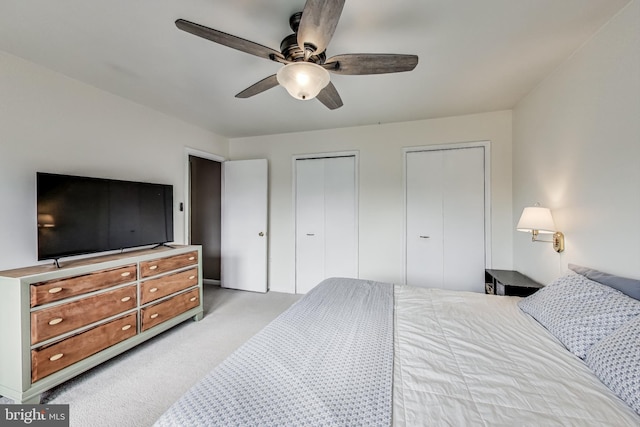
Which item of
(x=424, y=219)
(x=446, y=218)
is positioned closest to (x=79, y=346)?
(x=424, y=219)

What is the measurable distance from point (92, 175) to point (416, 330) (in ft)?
9.94

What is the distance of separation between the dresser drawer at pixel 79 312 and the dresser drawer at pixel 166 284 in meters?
0.10

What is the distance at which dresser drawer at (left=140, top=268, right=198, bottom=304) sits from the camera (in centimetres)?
235

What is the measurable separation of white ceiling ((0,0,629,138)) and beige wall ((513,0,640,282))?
163 millimetres

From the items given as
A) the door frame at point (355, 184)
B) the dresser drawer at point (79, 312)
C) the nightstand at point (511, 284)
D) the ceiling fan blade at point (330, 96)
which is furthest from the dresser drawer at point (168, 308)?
the nightstand at point (511, 284)

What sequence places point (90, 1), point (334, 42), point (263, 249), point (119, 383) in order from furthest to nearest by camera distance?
point (263, 249)
point (119, 383)
point (334, 42)
point (90, 1)

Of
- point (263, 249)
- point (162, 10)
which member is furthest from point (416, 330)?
point (263, 249)

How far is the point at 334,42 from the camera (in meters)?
1.76

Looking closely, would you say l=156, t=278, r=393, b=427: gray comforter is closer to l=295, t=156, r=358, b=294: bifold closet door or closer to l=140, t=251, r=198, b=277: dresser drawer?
l=140, t=251, r=198, b=277: dresser drawer

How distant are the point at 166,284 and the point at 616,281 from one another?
3396 millimetres

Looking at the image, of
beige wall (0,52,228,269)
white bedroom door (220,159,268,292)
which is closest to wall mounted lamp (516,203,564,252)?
white bedroom door (220,159,268,292)

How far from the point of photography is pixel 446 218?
3262 millimetres

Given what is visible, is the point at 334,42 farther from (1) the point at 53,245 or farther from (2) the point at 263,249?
(2) the point at 263,249

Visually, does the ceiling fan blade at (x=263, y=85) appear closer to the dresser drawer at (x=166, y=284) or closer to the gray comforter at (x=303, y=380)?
the gray comforter at (x=303, y=380)
